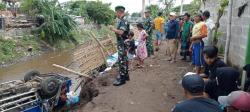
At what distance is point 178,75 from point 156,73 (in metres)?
0.68

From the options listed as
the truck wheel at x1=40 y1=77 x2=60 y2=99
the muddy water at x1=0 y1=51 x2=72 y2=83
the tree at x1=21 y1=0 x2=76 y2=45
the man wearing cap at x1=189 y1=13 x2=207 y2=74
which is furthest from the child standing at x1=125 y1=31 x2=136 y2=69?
the tree at x1=21 y1=0 x2=76 y2=45

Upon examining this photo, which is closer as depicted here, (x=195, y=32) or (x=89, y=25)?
(x=195, y=32)

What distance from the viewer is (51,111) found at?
27.0 ft

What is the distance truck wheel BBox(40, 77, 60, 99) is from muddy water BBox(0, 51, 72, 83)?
295 inches

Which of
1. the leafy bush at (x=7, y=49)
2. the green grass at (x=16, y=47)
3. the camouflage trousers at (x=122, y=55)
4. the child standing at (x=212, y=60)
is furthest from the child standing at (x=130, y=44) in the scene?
the green grass at (x=16, y=47)

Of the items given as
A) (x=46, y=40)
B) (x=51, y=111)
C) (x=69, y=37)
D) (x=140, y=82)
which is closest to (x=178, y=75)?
(x=140, y=82)

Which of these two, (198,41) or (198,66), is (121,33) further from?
(198,66)

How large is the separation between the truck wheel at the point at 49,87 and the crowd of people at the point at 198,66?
58.9 inches

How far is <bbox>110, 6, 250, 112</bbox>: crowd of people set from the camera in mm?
3355

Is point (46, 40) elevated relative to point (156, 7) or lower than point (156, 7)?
lower

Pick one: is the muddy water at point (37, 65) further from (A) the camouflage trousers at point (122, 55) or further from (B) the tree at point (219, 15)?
(B) the tree at point (219, 15)

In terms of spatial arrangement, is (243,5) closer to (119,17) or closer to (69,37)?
(119,17)

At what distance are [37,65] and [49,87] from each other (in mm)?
11078

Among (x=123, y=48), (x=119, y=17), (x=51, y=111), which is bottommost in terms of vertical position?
(x=51, y=111)
